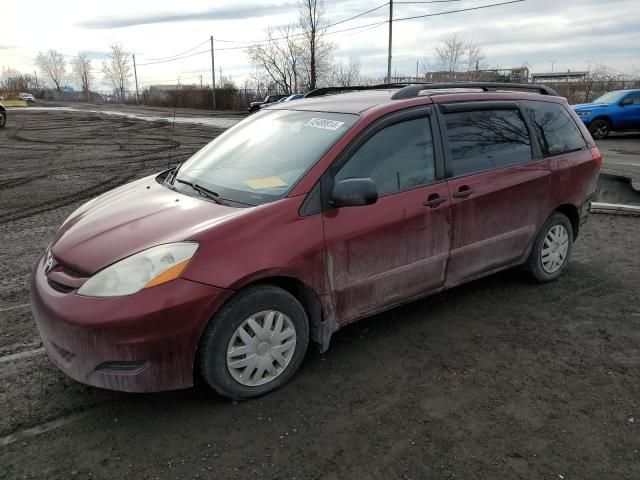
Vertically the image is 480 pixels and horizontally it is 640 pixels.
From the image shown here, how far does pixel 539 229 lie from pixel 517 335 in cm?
111

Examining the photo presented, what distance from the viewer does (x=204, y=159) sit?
4023 millimetres

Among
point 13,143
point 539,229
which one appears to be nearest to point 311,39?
point 13,143

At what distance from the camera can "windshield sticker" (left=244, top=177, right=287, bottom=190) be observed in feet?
10.5

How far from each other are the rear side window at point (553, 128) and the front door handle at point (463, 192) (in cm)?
106

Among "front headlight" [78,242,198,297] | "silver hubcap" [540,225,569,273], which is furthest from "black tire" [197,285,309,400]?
"silver hubcap" [540,225,569,273]

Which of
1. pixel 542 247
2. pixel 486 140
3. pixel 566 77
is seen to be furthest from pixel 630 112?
pixel 566 77

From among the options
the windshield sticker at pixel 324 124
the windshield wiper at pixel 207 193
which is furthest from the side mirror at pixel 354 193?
the windshield wiper at pixel 207 193

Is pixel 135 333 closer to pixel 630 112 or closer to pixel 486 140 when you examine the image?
pixel 486 140

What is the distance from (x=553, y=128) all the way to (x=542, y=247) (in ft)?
3.42

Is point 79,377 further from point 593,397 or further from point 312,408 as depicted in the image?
point 593,397

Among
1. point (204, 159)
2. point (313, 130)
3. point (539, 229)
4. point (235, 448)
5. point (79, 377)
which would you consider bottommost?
point (235, 448)

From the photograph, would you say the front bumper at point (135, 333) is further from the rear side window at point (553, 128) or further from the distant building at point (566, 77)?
the distant building at point (566, 77)

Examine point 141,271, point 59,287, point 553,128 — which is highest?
point 553,128

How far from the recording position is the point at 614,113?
55.0 feet
